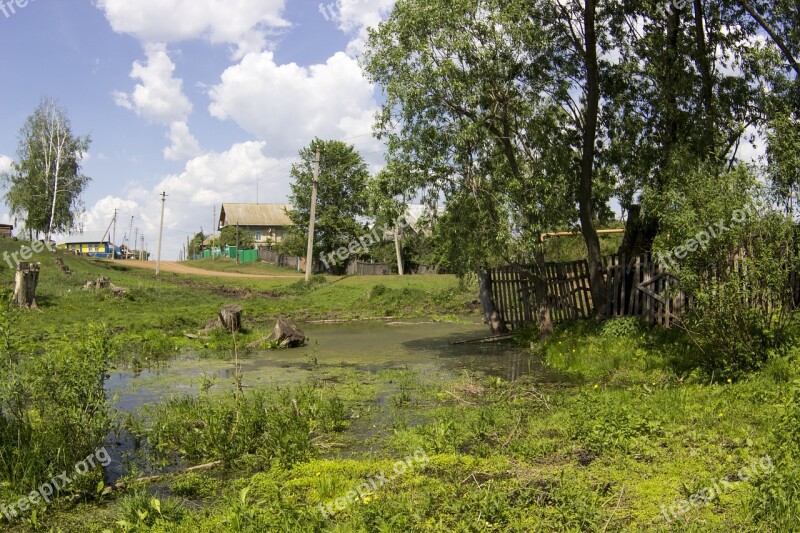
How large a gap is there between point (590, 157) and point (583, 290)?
353 cm

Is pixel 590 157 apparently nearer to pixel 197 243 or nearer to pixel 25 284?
pixel 25 284

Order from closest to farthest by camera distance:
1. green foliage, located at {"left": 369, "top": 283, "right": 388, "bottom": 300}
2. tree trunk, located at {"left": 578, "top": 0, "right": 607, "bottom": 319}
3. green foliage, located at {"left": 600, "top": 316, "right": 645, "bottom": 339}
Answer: green foliage, located at {"left": 600, "top": 316, "right": 645, "bottom": 339} < tree trunk, located at {"left": 578, "top": 0, "right": 607, "bottom": 319} < green foliage, located at {"left": 369, "top": 283, "right": 388, "bottom": 300}

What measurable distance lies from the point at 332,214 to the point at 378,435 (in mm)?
48924

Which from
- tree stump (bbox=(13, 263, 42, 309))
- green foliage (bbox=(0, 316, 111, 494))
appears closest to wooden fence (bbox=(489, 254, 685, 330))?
green foliage (bbox=(0, 316, 111, 494))

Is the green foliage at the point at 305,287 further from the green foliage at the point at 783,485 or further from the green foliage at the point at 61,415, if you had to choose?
the green foliage at the point at 783,485

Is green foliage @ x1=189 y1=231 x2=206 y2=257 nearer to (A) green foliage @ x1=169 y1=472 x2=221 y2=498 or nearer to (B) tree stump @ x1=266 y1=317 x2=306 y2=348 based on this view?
(B) tree stump @ x1=266 y1=317 x2=306 y2=348

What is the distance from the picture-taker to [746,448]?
650cm

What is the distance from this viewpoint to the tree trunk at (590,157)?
14203 millimetres

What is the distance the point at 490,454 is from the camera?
7.05 metres

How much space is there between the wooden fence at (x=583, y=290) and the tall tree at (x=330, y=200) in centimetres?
3840

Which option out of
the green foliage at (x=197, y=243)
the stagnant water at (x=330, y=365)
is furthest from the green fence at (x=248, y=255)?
the stagnant water at (x=330, y=365)

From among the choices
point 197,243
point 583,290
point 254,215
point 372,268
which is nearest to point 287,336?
point 583,290

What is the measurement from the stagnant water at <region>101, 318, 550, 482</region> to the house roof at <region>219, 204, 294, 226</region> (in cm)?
6546

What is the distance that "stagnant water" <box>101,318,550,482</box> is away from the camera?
1234 cm
